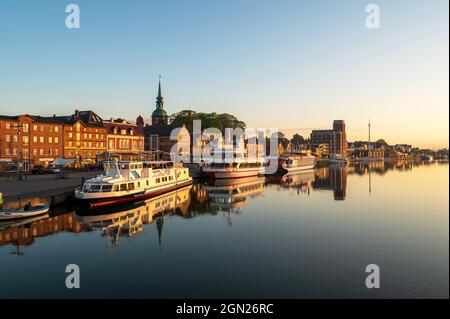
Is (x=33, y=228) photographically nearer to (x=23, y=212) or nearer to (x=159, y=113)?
(x=23, y=212)

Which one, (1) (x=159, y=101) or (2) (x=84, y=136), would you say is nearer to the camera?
(2) (x=84, y=136)

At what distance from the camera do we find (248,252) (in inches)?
1121

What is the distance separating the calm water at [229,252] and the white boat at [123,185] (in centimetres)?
191

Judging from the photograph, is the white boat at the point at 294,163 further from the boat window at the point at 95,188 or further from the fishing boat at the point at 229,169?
the boat window at the point at 95,188

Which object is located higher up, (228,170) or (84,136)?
(84,136)

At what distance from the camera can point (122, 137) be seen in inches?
5162

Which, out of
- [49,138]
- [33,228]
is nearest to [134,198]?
[33,228]

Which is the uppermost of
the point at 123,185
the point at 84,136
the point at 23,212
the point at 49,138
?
the point at 84,136

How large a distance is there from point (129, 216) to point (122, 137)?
305ft

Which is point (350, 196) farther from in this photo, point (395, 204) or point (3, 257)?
point (3, 257)

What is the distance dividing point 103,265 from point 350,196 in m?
48.7

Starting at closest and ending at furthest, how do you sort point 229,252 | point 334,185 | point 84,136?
point 229,252 → point 334,185 → point 84,136

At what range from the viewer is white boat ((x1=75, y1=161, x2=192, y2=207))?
151 feet
